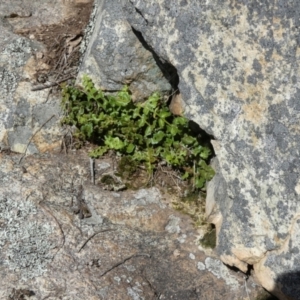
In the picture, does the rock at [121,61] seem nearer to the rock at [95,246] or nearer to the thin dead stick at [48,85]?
the thin dead stick at [48,85]

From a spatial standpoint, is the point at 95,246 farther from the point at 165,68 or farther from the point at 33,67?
the point at 33,67

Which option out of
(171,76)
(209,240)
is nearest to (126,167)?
(171,76)

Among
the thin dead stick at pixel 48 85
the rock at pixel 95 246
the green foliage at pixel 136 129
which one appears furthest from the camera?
the thin dead stick at pixel 48 85

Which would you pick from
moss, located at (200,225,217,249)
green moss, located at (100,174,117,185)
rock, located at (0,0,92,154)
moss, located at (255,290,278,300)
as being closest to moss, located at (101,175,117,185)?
green moss, located at (100,174,117,185)

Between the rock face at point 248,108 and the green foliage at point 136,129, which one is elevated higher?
the rock face at point 248,108

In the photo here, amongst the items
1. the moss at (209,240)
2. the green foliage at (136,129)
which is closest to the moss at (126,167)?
the green foliage at (136,129)
